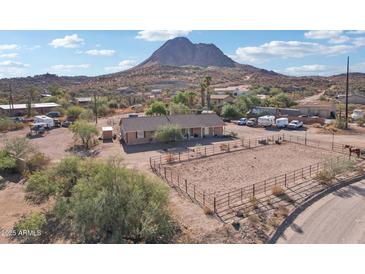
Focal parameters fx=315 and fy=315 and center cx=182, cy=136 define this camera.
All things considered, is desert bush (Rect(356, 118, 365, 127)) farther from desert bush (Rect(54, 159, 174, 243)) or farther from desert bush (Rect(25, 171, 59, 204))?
desert bush (Rect(25, 171, 59, 204))

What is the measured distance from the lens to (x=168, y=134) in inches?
1325

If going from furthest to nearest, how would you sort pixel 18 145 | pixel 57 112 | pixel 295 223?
pixel 57 112
pixel 18 145
pixel 295 223

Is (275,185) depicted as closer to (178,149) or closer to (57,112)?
(178,149)

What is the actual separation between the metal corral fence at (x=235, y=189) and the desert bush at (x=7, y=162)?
1097 centimetres

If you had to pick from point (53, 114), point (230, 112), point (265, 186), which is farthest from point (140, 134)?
point (53, 114)

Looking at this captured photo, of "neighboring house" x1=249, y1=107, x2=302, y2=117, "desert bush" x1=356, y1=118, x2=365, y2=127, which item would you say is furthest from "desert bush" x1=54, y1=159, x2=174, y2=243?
"neighboring house" x1=249, y1=107, x2=302, y2=117

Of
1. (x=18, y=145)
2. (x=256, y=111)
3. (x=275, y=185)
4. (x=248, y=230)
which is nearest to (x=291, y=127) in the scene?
(x=256, y=111)

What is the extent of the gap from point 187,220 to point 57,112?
48.9 m

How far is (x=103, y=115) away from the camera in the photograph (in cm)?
6209

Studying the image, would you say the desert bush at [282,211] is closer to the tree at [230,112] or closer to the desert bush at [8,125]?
the tree at [230,112]

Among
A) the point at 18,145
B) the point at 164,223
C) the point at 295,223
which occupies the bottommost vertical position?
the point at 295,223

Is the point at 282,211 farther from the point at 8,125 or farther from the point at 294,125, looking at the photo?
the point at 8,125

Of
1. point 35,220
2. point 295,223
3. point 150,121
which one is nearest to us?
point 35,220

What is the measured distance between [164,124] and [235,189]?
55.8ft
